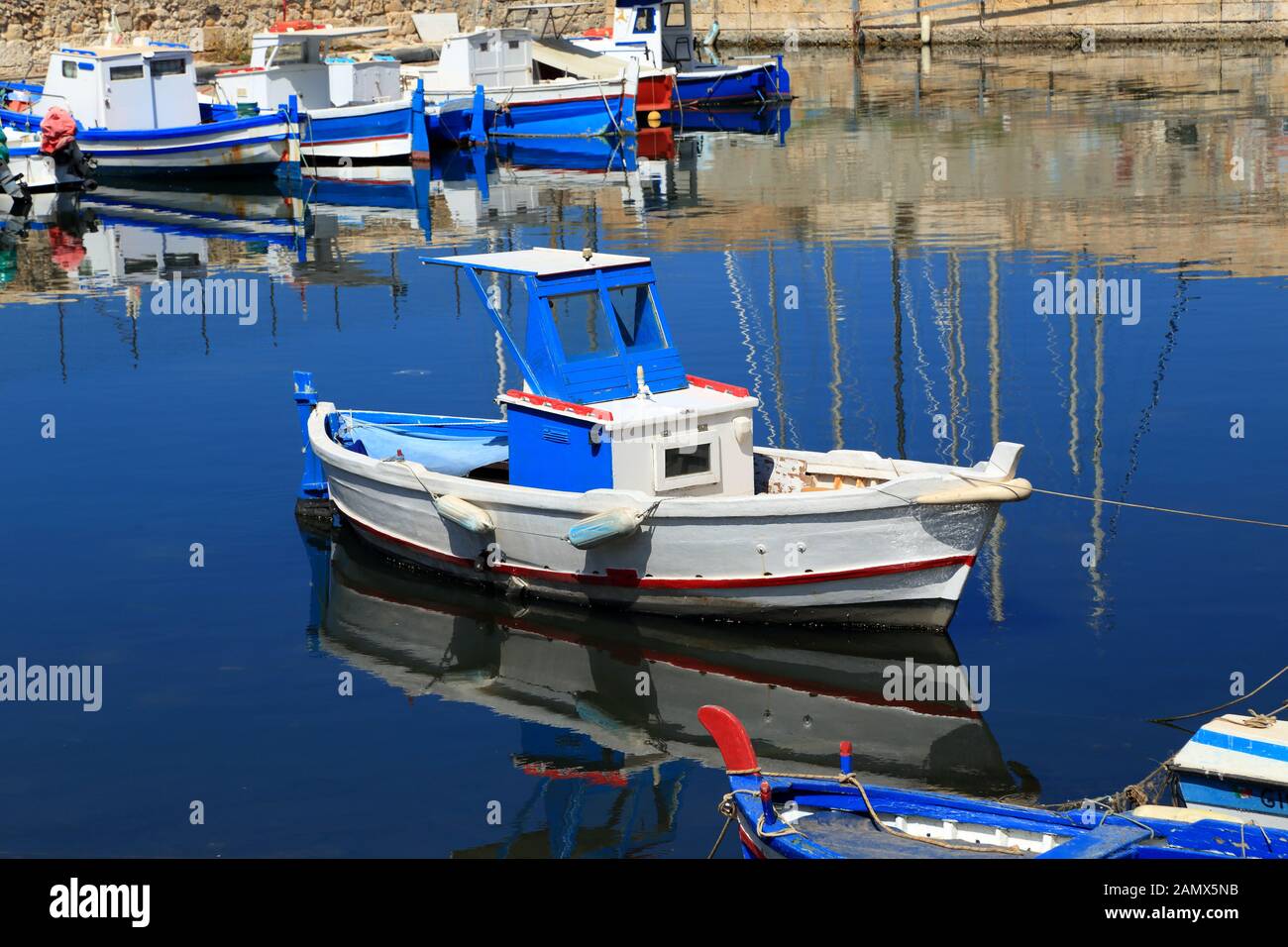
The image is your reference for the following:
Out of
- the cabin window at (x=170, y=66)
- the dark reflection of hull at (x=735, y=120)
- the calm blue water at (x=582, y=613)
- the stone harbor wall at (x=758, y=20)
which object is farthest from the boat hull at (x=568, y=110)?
the stone harbor wall at (x=758, y=20)

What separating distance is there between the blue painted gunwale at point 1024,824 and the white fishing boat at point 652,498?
3811 mm

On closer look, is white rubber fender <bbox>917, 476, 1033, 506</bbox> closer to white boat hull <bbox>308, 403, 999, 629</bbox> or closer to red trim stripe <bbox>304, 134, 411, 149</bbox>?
white boat hull <bbox>308, 403, 999, 629</bbox>

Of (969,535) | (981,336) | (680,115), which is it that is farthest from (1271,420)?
(680,115)

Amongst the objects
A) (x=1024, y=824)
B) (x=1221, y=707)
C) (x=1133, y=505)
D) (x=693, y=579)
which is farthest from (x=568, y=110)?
(x=1024, y=824)

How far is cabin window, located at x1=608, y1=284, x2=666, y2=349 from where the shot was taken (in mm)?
14805

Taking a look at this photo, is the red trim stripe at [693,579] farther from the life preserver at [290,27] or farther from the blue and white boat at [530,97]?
the blue and white boat at [530,97]

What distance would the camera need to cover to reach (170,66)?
134 ft

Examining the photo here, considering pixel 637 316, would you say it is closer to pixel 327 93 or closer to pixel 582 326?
pixel 582 326

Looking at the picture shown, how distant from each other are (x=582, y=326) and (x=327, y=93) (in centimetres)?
3205

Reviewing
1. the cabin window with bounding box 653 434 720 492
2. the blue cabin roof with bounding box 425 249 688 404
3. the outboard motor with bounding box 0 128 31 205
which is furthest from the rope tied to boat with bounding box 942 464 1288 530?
the outboard motor with bounding box 0 128 31 205

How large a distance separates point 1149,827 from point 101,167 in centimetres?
3563

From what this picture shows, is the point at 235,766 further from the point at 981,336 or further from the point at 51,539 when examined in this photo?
the point at 981,336
